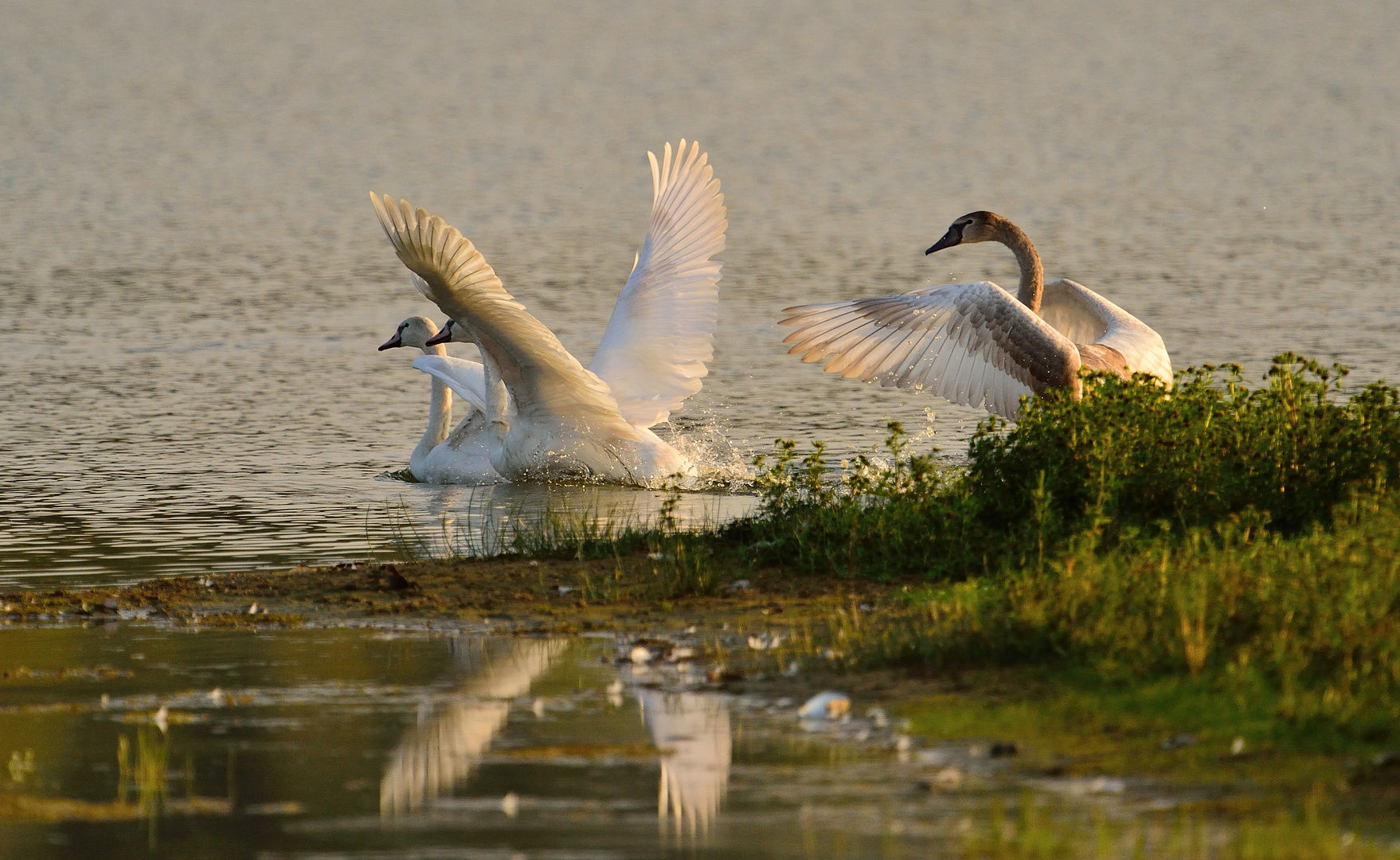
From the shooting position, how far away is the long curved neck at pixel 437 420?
14141mm

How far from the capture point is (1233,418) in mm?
9055

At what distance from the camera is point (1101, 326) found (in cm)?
1209

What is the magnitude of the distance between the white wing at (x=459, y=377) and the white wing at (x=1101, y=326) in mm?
3852

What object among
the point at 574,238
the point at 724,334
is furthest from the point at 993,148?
the point at 724,334

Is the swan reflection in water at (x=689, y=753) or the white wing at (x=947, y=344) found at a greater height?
the white wing at (x=947, y=344)

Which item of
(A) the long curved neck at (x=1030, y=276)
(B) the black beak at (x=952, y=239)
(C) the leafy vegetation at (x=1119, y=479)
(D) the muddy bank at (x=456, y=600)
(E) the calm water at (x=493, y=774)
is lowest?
(E) the calm water at (x=493, y=774)

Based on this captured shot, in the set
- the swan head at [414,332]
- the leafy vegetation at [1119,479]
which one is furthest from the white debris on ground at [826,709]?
the swan head at [414,332]

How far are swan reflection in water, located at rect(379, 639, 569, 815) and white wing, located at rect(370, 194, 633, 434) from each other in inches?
108

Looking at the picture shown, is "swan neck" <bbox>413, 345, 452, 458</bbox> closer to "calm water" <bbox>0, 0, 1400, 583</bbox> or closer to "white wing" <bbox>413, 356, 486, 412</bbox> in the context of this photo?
"white wing" <bbox>413, 356, 486, 412</bbox>

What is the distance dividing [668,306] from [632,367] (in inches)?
18.9

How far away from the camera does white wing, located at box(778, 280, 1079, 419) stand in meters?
10.5

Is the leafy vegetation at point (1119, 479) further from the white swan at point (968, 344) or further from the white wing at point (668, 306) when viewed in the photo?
the white wing at point (668, 306)

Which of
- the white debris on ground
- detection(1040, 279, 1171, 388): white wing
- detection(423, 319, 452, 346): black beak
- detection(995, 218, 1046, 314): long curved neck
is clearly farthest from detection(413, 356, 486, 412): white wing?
the white debris on ground

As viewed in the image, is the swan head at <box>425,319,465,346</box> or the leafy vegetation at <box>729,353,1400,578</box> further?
the swan head at <box>425,319,465,346</box>
